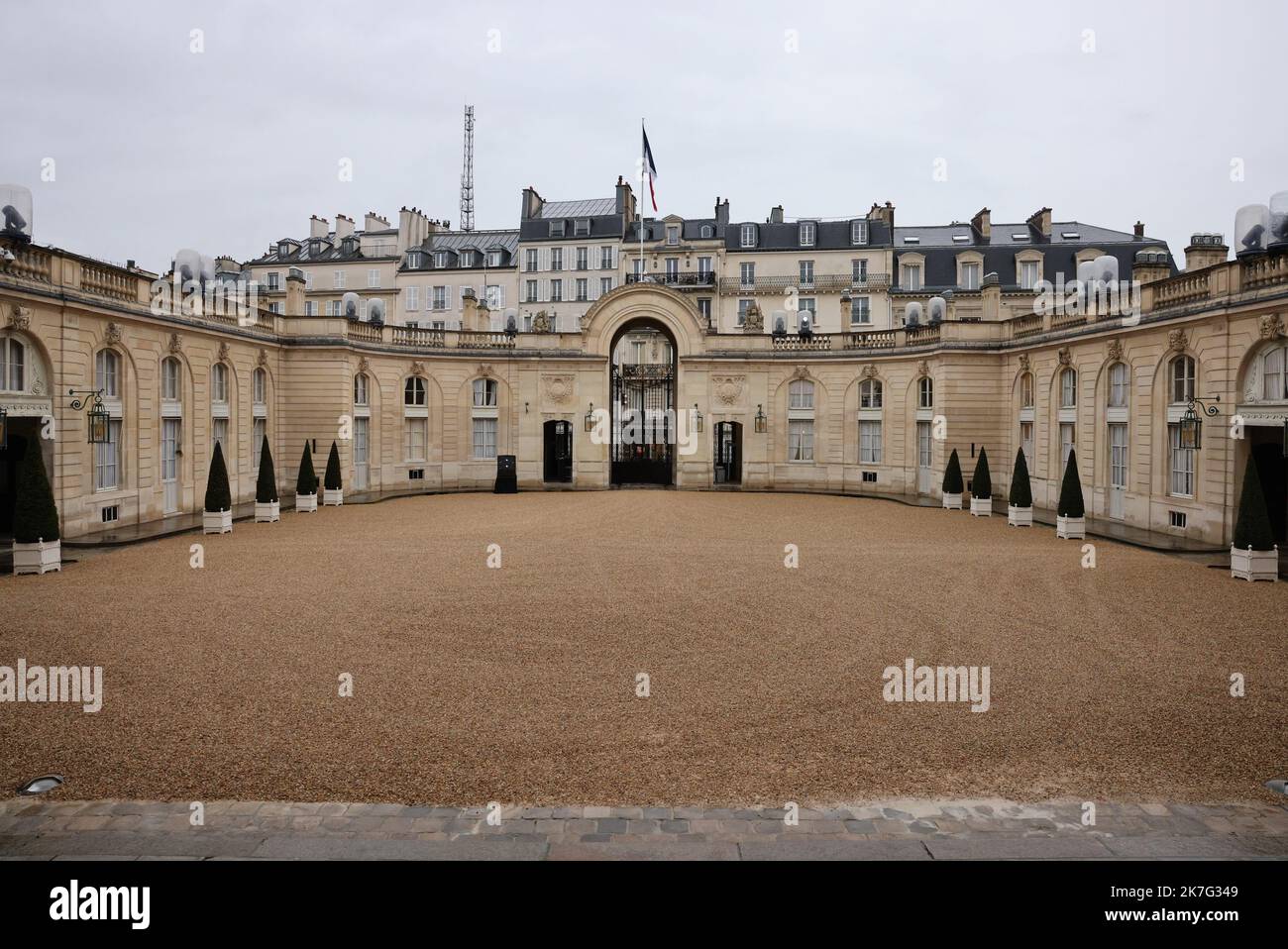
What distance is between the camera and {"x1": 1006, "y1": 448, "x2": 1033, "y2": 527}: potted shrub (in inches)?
926

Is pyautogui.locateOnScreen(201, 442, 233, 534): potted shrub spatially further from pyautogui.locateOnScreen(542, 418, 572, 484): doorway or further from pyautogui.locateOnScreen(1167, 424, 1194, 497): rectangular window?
pyautogui.locateOnScreen(1167, 424, 1194, 497): rectangular window

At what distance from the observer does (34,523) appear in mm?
15547

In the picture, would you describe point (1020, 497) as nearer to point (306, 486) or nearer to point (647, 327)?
point (647, 327)

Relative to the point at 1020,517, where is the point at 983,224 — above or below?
above

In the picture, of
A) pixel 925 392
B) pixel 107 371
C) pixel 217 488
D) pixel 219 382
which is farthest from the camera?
→ pixel 925 392

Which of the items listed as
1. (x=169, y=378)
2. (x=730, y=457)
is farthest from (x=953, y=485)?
(x=169, y=378)

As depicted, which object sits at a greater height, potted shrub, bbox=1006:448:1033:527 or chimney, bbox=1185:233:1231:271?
chimney, bbox=1185:233:1231:271

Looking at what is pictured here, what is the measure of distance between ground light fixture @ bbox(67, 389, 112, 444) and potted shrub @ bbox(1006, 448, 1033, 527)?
74.5 feet

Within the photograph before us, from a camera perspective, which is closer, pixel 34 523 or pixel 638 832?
pixel 638 832

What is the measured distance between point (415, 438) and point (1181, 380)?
84.8 feet

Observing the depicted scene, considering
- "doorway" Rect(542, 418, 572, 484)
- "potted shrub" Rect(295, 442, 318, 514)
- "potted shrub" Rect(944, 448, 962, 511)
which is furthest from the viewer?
"doorway" Rect(542, 418, 572, 484)

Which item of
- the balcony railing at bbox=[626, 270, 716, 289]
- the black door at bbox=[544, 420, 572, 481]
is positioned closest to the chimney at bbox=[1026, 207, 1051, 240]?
the balcony railing at bbox=[626, 270, 716, 289]

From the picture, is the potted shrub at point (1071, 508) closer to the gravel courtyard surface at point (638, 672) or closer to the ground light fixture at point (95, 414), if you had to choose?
the gravel courtyard surface at point (638, 672)

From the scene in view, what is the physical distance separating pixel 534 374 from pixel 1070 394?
779 inches
